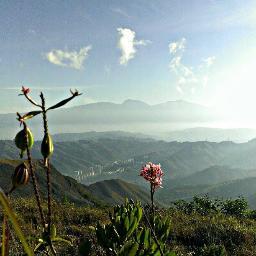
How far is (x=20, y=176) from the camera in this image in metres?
1.56

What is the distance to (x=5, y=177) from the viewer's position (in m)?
96.2

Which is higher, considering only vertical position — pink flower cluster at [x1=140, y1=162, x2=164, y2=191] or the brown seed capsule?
the brown seed capsule

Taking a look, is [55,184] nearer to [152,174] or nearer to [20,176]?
[152,174]

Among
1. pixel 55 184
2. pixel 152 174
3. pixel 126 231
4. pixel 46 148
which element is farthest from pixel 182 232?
pixel 55 184

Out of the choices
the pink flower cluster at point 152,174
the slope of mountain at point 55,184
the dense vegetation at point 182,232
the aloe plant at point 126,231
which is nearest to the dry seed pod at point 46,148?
the pink flower cluster at point 152,174

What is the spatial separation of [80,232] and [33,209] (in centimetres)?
408

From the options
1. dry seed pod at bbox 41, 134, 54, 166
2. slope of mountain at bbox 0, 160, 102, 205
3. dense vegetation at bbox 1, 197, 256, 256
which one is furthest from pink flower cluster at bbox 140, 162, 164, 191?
slope of mountain at bbox 0, 160, 102, 205

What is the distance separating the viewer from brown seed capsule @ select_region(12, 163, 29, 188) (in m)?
1.52

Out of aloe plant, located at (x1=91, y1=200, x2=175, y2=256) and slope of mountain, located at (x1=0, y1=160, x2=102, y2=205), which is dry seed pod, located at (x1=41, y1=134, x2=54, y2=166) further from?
slope of mountain, located at (x1=0, y1=160, x2=102, y2=205)

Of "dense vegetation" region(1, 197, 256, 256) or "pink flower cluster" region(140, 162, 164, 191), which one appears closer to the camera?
"pink flower cluster" region(140, 162, 164, 191)

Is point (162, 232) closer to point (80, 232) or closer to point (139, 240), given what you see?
point (139, 240)

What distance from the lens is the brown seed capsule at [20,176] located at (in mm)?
1515

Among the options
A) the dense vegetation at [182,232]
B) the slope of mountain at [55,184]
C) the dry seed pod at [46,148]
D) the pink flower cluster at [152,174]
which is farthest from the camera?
the slope of mountain at [55,184]

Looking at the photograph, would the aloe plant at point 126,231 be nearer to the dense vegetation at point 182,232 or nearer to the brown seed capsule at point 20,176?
the brown seed capsule at point 20,176
